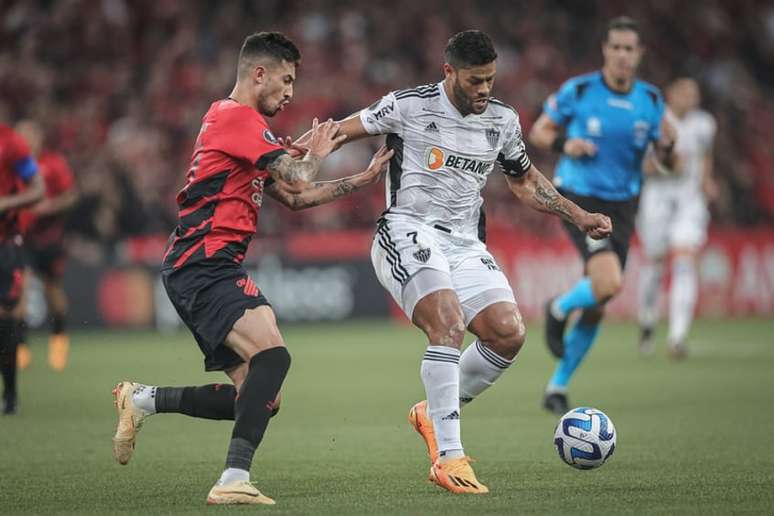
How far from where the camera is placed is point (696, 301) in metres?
21.2

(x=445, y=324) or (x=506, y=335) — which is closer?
(x=445, y=324)

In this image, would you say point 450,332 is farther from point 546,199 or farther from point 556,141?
point 556,141

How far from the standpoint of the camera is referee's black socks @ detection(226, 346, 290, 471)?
595 cm

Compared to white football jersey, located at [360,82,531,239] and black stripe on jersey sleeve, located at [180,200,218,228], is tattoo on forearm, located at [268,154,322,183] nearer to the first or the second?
black stripe on jersey sleeve, located at [180,200,218,228]

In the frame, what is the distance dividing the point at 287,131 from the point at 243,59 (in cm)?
1515

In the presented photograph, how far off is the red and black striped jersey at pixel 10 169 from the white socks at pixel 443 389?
4.83 meters

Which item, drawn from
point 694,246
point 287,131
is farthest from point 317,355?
point 287,131

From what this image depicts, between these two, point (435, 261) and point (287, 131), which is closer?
point (435, 261)

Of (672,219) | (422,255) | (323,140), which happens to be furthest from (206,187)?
(672,219)

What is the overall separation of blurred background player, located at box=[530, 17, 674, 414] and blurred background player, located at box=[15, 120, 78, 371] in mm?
6397

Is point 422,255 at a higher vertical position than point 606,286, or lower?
higher

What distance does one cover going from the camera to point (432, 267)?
22.7 ft

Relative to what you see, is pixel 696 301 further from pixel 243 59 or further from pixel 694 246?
pixel 243 59

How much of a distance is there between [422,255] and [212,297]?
1.28 meters
